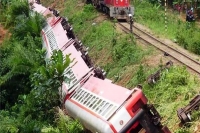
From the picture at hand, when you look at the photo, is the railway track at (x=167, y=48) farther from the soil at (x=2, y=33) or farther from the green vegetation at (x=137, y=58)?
the soil at (x=2, y=33)

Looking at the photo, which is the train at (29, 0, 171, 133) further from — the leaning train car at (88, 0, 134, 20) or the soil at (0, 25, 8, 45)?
the soil at (0, 25, 8, 45)

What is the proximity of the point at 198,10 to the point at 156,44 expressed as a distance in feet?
45.8

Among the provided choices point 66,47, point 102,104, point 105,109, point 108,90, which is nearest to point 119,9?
point 66,47

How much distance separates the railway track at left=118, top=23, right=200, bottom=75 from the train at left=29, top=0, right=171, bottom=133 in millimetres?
4190

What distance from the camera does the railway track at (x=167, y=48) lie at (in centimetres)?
1681

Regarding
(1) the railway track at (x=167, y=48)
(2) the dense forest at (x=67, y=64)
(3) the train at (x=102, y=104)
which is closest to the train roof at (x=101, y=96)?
(3) the train at (x=102, y=104)

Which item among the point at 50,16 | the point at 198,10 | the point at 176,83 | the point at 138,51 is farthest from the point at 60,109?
the point at 198,10

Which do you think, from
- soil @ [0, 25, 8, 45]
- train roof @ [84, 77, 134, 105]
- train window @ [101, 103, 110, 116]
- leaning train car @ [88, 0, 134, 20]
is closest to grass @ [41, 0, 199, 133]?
leaning train car @ [88, 0, 134, 20]

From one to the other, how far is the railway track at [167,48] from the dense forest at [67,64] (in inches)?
35.2

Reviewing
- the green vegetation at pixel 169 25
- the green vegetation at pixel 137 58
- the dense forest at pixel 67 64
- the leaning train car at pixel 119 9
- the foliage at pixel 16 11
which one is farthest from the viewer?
the foliage at pixel 16 11

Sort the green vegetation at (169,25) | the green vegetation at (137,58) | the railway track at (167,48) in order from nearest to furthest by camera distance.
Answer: the green vegetation at (137,58) → the railway track at (167,48) → the green vegetation at (169,25)

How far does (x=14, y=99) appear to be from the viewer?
20.0 metres

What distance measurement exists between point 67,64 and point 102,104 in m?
3.18

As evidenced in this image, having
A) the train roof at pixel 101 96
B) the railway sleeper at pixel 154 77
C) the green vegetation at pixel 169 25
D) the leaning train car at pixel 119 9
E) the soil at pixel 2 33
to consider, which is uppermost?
the train roof at pixel 101 96
